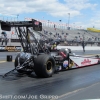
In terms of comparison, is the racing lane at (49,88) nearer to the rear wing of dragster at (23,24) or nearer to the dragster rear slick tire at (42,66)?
the dragster rear slick tire at (42,66)

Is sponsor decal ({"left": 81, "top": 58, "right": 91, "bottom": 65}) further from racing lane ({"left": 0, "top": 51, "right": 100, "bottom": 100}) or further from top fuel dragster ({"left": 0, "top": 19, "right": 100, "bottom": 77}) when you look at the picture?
racing lane ({"left": 0, "top": 51, "right": 100, "bottom": 100})

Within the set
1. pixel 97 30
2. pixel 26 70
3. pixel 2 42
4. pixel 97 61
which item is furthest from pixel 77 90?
pixel 97 30

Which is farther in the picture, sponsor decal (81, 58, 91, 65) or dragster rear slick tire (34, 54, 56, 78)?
sponsor decal (81, 58, 91, 65)

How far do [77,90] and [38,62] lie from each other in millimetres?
2279

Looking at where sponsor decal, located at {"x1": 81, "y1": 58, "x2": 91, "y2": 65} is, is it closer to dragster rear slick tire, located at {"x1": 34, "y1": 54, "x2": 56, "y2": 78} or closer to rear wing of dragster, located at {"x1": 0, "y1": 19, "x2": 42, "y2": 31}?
dragster rear slick tire, located at {"x1": 34, "y1": 54, "x2": 56, "y2": 78}

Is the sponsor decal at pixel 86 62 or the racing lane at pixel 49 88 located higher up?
the sponsor decal at pixel 86 62

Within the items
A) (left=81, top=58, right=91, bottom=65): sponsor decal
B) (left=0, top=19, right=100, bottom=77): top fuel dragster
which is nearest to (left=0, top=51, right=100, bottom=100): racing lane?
(left=0, top=19, right=100, bottom=77): top fuel dragster

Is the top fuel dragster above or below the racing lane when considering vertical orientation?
above

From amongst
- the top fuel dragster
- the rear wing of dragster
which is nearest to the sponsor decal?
the top fuel dragster

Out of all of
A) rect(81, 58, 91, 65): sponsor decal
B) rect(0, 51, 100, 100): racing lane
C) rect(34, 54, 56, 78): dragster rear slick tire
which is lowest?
rect(0, 51, 100, 100): racing lane

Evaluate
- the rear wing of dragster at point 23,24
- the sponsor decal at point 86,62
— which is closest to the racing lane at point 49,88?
the rear wing of dragster at point 23,24

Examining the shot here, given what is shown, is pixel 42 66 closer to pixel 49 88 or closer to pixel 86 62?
pixel 49 88

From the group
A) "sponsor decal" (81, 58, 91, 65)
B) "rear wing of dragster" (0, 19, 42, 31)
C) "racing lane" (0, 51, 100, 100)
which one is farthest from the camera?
"sponsor decal" (81, 58, 91, 65)

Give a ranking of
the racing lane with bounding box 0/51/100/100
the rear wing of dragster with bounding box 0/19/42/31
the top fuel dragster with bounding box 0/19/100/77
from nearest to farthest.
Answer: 1. the racing lane with bounding box 0/51/100/100
2. the rear wing of dragster with bounding box 0/19/42/31
3. the top fuel dragster with bounding box 0/19/100/77
